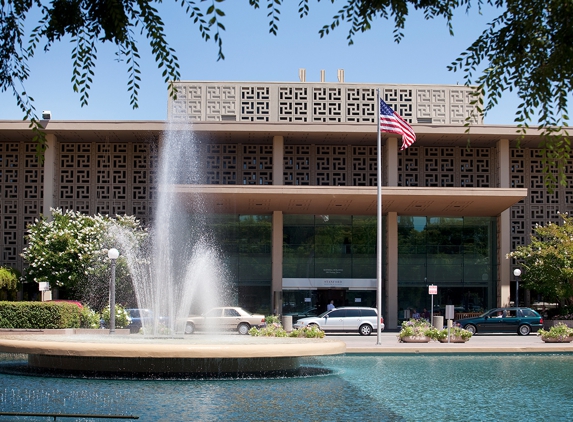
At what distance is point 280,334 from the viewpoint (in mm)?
25062

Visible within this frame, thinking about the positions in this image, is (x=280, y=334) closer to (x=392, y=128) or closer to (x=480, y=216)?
(x=392, y=128)

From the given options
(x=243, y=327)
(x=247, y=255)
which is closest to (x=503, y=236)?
(x=247, y=255)

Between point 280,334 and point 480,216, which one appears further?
point 480,216

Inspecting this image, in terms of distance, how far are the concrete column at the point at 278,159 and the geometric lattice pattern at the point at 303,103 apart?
69.9 inches

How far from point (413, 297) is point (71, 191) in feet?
72.6

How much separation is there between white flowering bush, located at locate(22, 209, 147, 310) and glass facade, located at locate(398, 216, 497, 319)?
1637 cm

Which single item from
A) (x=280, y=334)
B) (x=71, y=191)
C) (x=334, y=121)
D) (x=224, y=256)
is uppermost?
(x=334, y=121)

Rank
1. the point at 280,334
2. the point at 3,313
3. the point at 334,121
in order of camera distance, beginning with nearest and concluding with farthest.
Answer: the point at 280,334, the point at 3,313, the point at 334,121

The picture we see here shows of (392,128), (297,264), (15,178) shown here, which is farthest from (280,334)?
(15,178)

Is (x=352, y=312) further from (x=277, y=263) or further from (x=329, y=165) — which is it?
(x=329, y=165)

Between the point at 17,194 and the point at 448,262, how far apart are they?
26.9 metres

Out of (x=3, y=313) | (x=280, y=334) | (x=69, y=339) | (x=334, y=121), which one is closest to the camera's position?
(x=69, y=339)

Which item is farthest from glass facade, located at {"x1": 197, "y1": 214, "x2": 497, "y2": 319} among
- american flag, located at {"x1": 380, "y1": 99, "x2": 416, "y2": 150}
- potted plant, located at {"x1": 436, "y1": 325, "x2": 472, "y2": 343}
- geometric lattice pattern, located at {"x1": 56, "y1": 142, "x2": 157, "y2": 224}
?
american flag, located at {"x1": 380, "y1": 99, "x2": 416, "y2": 150}

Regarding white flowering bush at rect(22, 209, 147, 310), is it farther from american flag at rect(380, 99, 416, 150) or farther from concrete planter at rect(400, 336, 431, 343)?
concrete planter at rect(400, 336, 431, 343)
